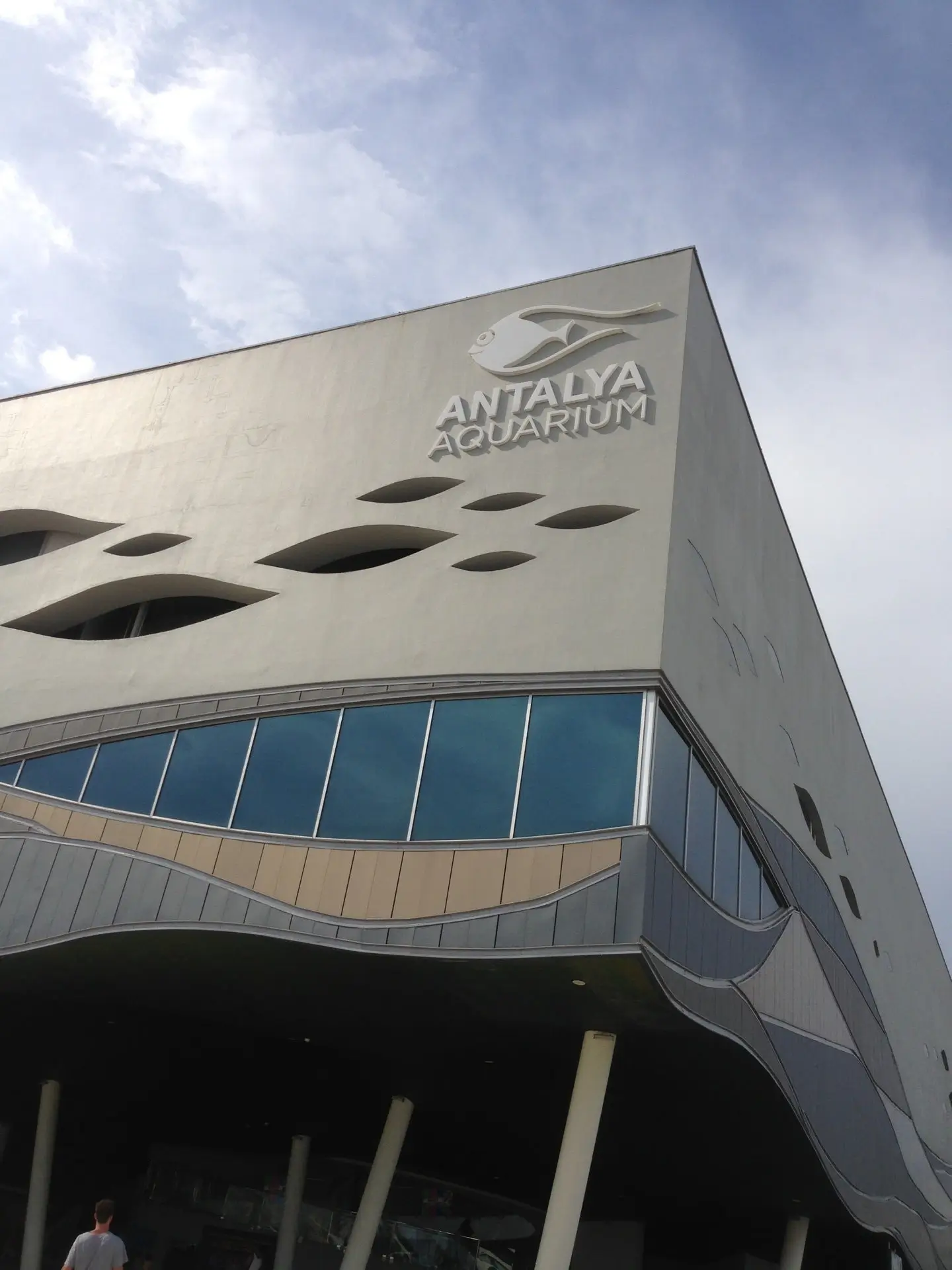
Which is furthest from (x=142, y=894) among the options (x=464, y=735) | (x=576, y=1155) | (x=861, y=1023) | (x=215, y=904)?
(x=861, y=1023)

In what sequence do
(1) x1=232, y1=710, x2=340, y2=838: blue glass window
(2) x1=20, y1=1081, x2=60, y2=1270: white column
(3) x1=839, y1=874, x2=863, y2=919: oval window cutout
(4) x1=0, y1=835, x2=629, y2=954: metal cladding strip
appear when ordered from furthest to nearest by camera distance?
(3) x1=839, y1=874, x2=863, y2=919: oval window cutout → (2) x1=20, y1=1081, x2=60, y2=1270: white column → (1) x1=232, y1=710, x2=340, y2=838: blue glass window → (4) x1=0, y1=835, x2=629, y2=954: metal cladding strip

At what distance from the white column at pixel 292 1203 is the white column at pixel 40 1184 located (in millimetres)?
4299

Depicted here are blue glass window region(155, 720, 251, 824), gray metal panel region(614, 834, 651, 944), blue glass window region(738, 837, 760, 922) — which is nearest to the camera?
gray metal panel region(614, 834, 651, 944)

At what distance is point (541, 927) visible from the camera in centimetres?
1293

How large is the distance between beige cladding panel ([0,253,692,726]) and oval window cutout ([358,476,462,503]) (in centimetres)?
15

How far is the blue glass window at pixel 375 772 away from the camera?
596 inches

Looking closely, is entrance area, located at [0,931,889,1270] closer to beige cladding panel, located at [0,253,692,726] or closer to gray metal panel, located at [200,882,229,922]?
gray metal panel, located at [200,882,229,922]

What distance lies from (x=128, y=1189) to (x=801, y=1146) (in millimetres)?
15214

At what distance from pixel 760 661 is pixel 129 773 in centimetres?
1105

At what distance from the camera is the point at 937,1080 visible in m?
37.4

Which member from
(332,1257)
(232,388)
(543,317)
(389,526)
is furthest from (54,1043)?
(543,317)

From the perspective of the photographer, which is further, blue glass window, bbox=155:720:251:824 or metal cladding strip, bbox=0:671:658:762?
blue glass window, bbox=155:720:251:824

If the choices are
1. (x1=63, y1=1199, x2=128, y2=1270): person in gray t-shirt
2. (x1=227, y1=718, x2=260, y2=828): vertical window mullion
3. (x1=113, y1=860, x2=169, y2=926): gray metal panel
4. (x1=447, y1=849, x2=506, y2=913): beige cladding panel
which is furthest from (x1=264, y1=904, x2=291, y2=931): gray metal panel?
(x1=63, y1=1199, x2=128, y2=1270): person in gray t-shirt

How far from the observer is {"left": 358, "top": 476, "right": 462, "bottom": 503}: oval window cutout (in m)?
18.9
